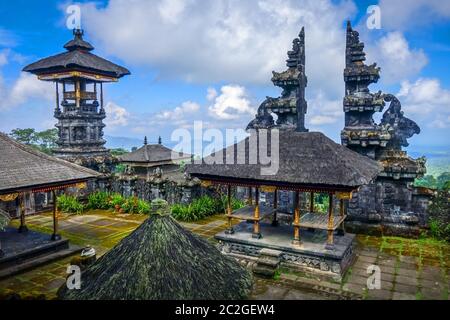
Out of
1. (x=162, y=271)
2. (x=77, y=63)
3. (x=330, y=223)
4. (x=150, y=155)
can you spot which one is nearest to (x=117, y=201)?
(x=150, y=155)

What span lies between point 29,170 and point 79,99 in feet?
42.5

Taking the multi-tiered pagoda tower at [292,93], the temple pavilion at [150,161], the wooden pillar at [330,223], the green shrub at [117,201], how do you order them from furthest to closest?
1. the temple pavilion at [150,161]
2. the green shrub at [117,201]
3. the multi-tiered pagoda tower at [292,93]
4. the wooden pillar at [330,223]

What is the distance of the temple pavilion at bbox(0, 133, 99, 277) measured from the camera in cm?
1148

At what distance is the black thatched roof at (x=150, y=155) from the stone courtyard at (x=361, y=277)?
7133mm

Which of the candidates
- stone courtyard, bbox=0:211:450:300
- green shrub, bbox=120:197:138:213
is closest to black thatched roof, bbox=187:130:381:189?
stone courtyard, bbox=0:211:450:300

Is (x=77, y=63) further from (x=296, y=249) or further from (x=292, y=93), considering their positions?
(x=296, y=249)

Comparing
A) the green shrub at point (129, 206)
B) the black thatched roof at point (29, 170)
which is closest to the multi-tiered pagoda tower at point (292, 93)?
the green shrub at point (129, 206)

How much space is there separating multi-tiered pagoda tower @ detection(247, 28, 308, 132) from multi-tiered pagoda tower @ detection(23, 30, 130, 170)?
1192 cm

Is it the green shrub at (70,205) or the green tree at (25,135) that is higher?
the green tree at (25,135)

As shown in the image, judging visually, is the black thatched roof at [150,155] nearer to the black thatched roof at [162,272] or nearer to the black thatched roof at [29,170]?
the black thatched roof at [29,170]

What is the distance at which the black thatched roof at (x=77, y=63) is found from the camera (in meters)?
23.0

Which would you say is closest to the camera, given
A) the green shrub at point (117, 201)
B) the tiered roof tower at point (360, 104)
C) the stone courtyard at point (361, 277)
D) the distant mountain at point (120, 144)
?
the stone courtyard at point (361, 277)

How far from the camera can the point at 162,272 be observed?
5746mm

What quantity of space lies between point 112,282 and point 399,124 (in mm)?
14878
